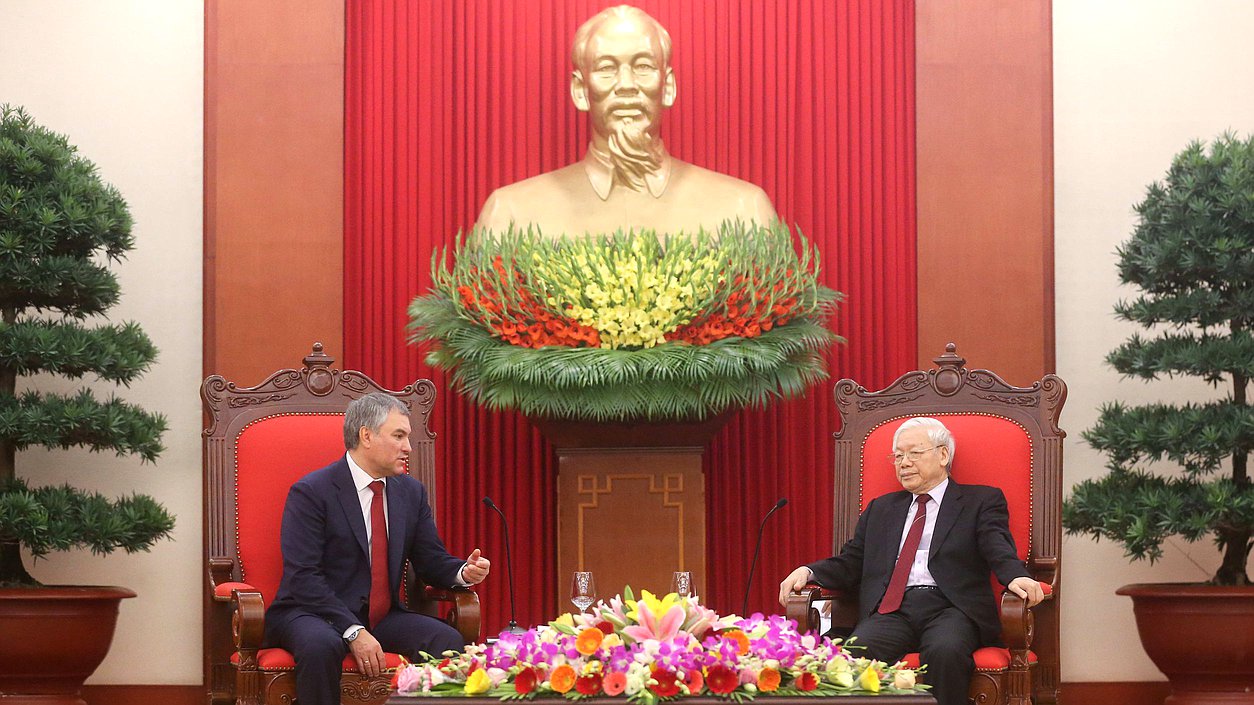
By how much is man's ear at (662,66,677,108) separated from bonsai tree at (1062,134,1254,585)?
62.2 inches

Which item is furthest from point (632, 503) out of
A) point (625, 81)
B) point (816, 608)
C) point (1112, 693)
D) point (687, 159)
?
point (1112, 693)

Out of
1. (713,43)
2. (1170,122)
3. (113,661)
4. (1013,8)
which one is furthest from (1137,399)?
(113,661)

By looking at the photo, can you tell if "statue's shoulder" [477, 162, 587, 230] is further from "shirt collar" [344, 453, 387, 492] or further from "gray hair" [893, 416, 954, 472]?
"gray hair" [893, 416, 954, 472]

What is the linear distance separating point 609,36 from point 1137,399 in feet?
7.40

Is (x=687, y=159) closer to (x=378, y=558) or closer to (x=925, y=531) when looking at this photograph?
(x=925, y=531)

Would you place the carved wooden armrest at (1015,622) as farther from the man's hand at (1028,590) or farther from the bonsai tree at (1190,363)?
the bonsai tree at (1190,363)

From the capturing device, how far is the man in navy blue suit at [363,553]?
409 centimetres

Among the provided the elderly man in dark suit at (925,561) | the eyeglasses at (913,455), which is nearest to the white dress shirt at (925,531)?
the elderly man in dark suit at (925,561)

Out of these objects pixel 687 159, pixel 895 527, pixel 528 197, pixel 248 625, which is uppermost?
pixel 687 159

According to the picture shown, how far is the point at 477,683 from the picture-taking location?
307 cm

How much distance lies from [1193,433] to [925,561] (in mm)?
1102

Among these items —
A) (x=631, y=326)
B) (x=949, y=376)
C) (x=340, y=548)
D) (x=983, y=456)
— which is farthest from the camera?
(x=949, y=376)

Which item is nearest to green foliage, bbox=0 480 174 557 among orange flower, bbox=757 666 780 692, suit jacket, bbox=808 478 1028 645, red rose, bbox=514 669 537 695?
suit jacket, bbox=808 478 1028 645

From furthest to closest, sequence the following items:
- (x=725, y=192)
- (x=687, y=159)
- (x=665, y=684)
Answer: (x=687, y=159)
(x=725, y=192)
(x=665, y=684)
